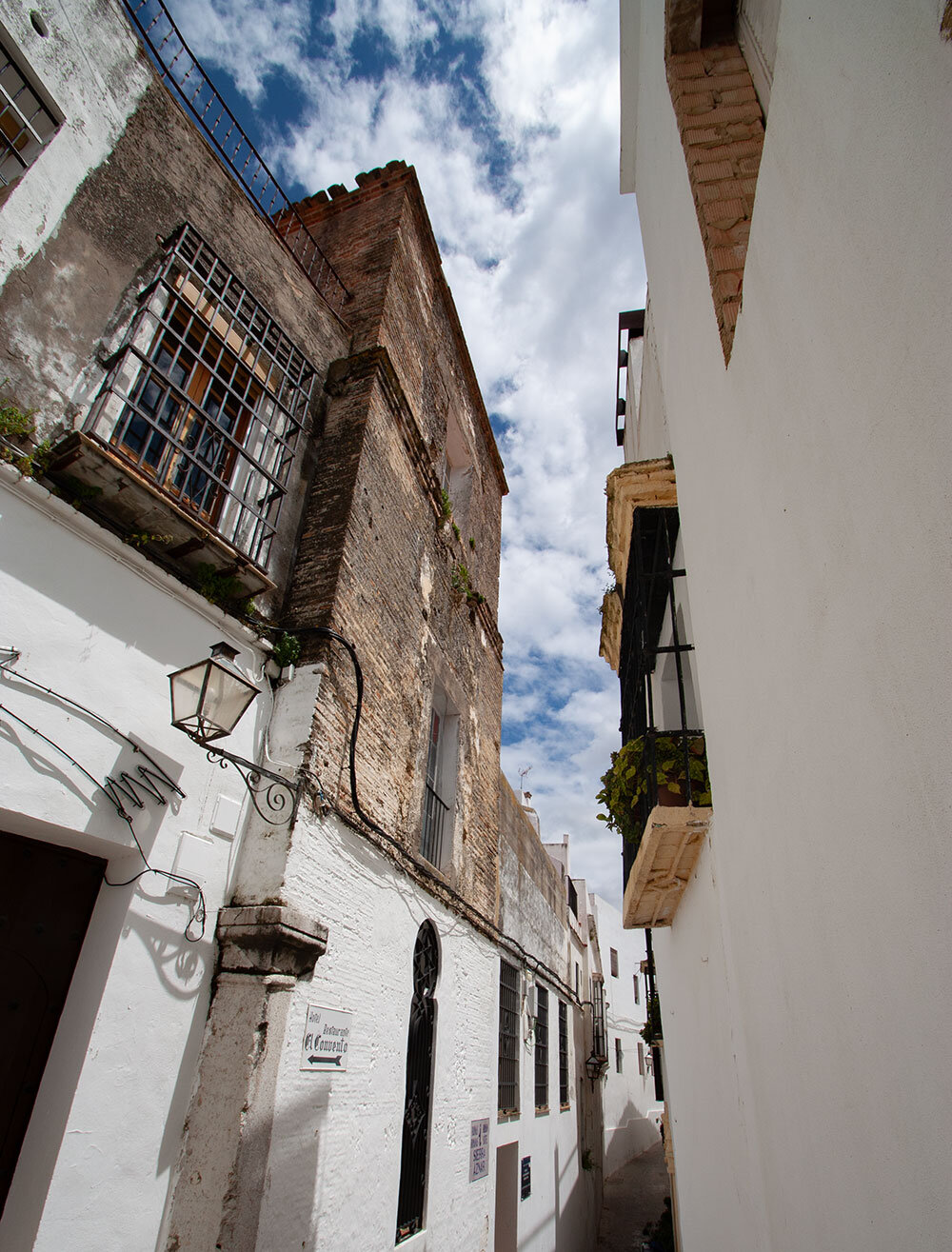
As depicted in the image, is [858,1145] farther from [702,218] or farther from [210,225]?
[210,225]

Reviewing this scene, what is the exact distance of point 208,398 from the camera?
509 centimetres

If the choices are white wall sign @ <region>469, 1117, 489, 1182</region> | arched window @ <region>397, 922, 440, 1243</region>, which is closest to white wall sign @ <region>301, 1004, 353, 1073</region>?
arched window @ <region>397, 922, 440, 1243</region>

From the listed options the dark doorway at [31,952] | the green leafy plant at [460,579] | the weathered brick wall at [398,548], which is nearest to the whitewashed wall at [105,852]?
the dark doorway at [31,952]

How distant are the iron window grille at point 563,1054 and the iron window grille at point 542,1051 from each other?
4.73 ft

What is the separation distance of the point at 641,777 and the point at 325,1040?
2762 mm

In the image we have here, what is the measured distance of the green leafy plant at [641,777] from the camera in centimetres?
461

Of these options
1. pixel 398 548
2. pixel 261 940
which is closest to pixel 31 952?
pixel 261 940

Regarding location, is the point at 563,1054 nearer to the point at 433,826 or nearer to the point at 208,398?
the point at 433,826

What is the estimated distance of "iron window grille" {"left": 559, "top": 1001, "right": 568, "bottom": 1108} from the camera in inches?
450

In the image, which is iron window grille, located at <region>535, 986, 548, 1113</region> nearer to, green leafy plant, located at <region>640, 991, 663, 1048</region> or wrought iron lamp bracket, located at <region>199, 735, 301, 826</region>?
green leafy plant, located at <region>640, 991, 663, 1048</region>

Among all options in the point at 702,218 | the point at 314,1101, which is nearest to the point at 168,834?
the point at 314,1101

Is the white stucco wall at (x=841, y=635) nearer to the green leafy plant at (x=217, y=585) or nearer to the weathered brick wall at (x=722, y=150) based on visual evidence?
the weathered brick wall at (x=722, y=150)

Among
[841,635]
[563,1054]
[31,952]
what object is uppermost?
[841,635]

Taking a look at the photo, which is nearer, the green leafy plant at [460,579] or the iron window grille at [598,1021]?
the green leafy plant at [460,579]
